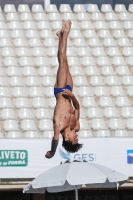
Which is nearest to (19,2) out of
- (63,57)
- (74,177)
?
(74,177)

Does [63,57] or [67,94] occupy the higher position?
[63,57]

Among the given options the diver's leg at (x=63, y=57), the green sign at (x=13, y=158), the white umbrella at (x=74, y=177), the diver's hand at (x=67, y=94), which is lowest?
the white umbrella at (x=74, y=177)

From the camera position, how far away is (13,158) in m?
12.8

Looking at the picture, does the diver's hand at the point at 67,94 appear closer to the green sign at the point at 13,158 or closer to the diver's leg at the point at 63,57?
the diver's leg at the point at 63,57

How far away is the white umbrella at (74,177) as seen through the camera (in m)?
10.3

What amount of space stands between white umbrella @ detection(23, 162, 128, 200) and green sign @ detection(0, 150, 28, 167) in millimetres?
1936

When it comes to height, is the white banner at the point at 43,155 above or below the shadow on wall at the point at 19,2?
below

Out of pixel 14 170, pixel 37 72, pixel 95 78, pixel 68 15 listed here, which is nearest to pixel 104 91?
pixel 95 78

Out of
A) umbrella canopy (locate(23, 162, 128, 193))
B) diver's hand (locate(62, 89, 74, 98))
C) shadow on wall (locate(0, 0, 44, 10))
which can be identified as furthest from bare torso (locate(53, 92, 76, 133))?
shadow on wall (locate(0, 0, 44, 10))

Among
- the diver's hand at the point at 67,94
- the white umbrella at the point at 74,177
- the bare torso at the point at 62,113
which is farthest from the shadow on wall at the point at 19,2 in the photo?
the diver's hand at the point at 67,94

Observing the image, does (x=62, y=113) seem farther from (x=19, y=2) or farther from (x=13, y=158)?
(x=19, y=2)

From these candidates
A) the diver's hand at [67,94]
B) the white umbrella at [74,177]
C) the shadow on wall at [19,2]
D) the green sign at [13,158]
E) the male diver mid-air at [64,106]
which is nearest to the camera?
the diver's hand at [67,94]

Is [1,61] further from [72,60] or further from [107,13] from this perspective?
[107,13]

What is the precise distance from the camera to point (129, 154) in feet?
42.7
